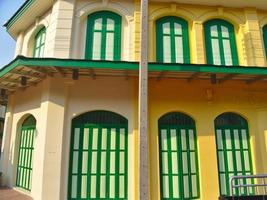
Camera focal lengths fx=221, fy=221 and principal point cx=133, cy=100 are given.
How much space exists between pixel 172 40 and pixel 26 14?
6.16 m

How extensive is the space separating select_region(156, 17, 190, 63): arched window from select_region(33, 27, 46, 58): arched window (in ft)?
15.1

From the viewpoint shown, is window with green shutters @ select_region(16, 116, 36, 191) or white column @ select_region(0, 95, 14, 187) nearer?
window with green shutters @ select_region(16, 116, 36, 191)

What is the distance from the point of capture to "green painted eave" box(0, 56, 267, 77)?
6352 mm

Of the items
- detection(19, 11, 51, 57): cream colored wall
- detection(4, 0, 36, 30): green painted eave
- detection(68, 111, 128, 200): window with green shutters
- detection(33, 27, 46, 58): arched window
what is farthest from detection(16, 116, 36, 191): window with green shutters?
detection(4, 0, 36, 30): green painted eave

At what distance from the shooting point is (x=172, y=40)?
8.26 m

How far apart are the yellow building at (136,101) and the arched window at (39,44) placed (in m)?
0.16

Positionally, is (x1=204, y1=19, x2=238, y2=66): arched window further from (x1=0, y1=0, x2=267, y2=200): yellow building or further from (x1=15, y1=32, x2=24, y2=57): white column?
(x1=15, y1=32, x2=24, y2=57): white column

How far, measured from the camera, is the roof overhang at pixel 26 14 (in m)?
8.69

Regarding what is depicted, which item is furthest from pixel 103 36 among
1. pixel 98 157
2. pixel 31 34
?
pixel 98 157

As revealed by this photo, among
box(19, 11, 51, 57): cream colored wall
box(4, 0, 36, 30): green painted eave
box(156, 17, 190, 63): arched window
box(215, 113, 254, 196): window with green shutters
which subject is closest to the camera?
box(215, 113, 254, 196): window with green shutters

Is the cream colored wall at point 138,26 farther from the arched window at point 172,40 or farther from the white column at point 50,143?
the white column at point 50,143

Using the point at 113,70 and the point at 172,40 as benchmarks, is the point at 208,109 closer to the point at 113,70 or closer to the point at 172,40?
the point at 172,40

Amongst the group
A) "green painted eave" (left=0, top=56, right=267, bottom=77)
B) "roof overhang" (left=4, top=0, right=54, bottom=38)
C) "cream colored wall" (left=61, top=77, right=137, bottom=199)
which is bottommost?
"cream colored wall" (left=61, top=77, right=137, bottom=199)

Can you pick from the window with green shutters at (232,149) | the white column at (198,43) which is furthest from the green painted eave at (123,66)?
the window with green shutters at (232,149)
